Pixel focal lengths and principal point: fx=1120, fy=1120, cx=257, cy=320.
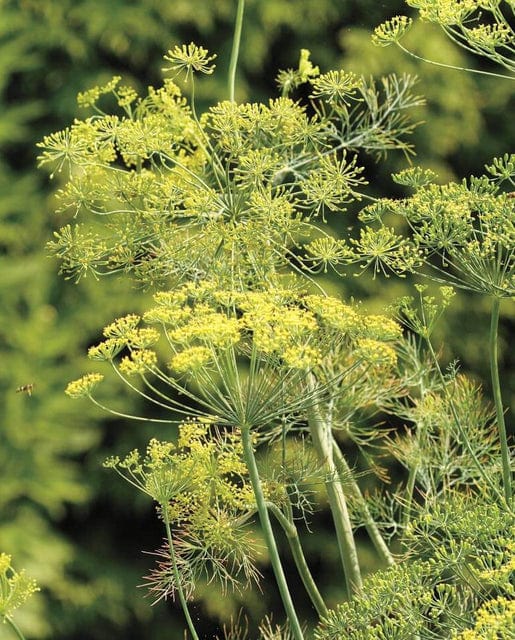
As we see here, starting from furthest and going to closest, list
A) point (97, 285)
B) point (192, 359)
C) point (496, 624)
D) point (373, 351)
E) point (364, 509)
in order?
point (97, 285) → point (364, 509) → point (373, 351) → point (192, 359) → point (496, 624)

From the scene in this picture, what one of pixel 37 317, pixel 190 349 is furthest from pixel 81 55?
pixel 190 349

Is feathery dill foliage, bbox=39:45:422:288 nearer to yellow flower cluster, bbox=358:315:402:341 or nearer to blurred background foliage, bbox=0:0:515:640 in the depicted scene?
yellow flower cluster, bbox=358:315:402:341

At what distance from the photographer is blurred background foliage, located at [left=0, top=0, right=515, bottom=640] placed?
3.63 meters

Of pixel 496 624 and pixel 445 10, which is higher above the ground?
pixel 445 10

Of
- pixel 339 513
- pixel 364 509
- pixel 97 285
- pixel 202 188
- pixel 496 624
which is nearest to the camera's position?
pixel 496 624

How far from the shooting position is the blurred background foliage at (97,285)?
3635 millimetres

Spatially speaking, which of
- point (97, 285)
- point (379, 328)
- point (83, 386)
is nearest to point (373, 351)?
point (379, 328)

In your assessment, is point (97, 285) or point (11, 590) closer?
point (11, 590)

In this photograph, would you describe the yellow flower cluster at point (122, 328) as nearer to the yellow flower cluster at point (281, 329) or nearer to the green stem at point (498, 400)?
the yellow flower cluster at point (281, 329)

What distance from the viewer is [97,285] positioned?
150 inches

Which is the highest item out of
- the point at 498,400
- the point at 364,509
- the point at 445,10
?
the point at 445,10

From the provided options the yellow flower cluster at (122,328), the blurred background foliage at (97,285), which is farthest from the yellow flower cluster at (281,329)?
the blurred background foliage at (97,285)

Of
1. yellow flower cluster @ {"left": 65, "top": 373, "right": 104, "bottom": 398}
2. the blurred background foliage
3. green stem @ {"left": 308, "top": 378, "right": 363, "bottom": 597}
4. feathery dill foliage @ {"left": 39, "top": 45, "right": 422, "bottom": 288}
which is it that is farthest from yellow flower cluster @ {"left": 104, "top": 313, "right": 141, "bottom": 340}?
the blurred background foliage

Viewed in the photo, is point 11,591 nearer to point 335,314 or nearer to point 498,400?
point 335,314
